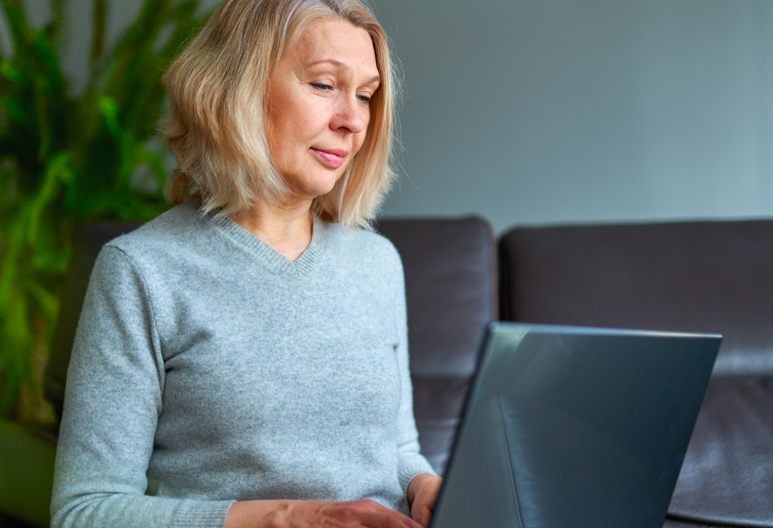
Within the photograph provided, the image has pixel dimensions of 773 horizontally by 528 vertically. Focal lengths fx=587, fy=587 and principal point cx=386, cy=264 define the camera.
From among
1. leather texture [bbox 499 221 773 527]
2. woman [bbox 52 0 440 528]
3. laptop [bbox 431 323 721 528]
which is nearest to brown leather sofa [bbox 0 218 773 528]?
leather texture [bbox 499 221 773 527]

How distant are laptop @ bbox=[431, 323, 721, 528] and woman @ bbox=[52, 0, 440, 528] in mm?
219

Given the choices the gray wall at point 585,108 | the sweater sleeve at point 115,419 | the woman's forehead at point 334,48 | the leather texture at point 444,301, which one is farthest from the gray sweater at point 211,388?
the gray wall at point 585,108

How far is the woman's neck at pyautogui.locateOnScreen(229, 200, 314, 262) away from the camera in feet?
2.80

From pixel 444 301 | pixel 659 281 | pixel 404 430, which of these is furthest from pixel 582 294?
pixel 404 430

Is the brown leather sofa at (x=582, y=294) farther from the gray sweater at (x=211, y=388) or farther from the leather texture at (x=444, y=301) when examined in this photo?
the gray sweater at (x=211, y=388)

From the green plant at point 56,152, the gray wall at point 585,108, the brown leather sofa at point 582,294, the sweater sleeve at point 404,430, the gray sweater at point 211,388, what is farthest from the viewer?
the gray wall at point 585,108

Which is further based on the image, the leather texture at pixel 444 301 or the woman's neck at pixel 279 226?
the leather texture at pixel 444 301

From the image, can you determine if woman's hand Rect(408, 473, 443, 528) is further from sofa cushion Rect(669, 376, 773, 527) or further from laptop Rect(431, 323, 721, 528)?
sofa cushion Rect(669, 376, 773, 527)

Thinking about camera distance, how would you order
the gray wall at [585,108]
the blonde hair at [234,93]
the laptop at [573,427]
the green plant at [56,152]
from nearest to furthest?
the laptop at [573,427] → the blonde hair at [234,93] → the green plant at [56,152] → the gray wall at [585,108]

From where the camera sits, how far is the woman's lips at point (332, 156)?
2.70 feet

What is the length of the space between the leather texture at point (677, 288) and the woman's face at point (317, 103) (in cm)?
70

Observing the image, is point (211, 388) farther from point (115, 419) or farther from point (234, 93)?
point (234, 93)

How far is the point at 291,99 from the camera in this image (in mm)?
796

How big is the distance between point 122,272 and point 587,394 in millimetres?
564
